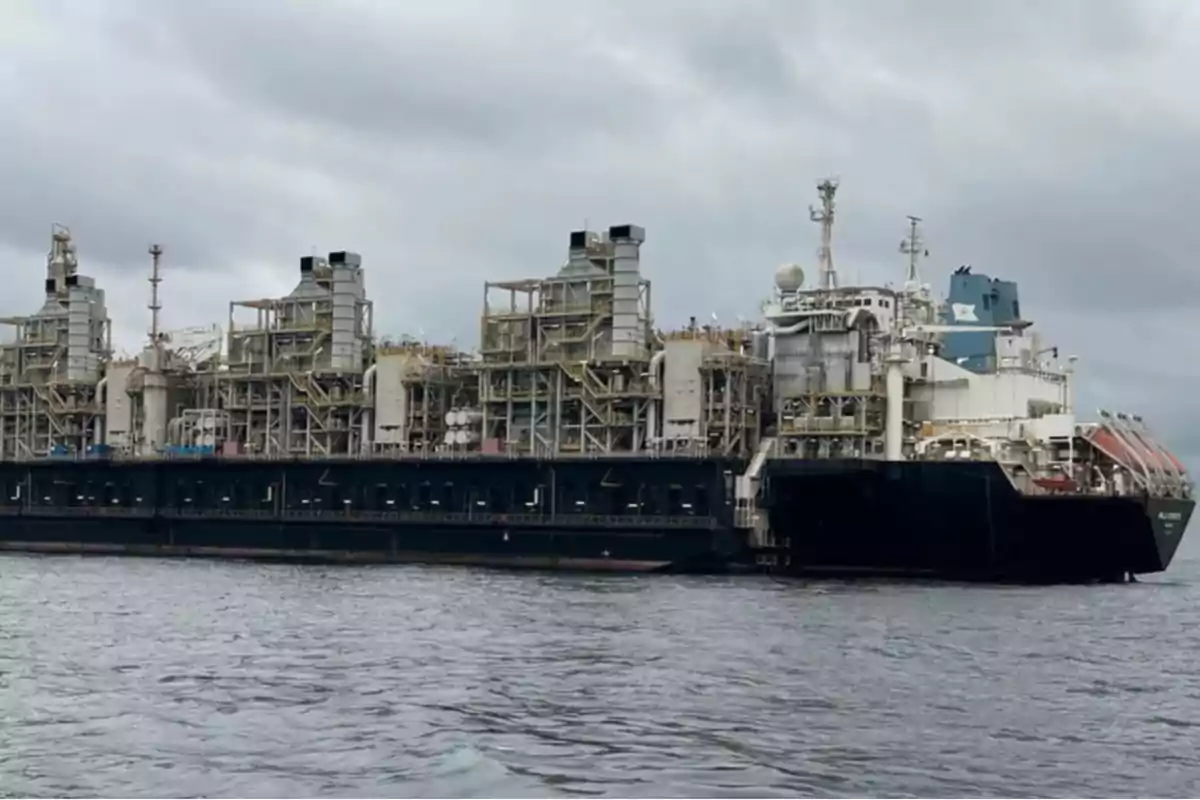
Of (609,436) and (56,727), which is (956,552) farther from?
(56,727)

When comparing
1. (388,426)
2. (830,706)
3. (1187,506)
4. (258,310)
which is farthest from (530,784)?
(258,310)

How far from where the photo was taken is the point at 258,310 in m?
90.8

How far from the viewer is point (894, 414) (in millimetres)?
67875

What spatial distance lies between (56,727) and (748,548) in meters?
40.9

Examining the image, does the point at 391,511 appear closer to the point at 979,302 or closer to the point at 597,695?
the point at 979,302

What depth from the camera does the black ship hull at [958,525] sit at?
6322 cm

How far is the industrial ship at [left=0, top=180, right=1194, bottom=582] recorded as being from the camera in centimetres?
6550

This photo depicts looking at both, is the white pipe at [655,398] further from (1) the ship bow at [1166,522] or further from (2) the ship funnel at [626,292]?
(1) the ship bow at [1166,522]

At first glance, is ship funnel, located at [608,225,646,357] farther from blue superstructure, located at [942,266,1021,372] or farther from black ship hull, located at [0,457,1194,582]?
blue superstructure, located at [942,266,1021,372]

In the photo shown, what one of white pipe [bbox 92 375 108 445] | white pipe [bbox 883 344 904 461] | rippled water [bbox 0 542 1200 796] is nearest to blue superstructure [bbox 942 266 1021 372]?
white pipe [bbox 883 344 904 461]

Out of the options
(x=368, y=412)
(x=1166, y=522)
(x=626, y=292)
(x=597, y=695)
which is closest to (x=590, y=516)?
(x=626, y=292)

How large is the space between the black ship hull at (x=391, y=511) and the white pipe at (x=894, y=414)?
6.09m

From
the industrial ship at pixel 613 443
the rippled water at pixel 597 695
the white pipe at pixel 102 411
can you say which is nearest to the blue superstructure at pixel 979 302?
the industrial ship at pixel 613 443

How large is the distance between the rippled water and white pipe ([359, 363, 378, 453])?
27.2 metres
